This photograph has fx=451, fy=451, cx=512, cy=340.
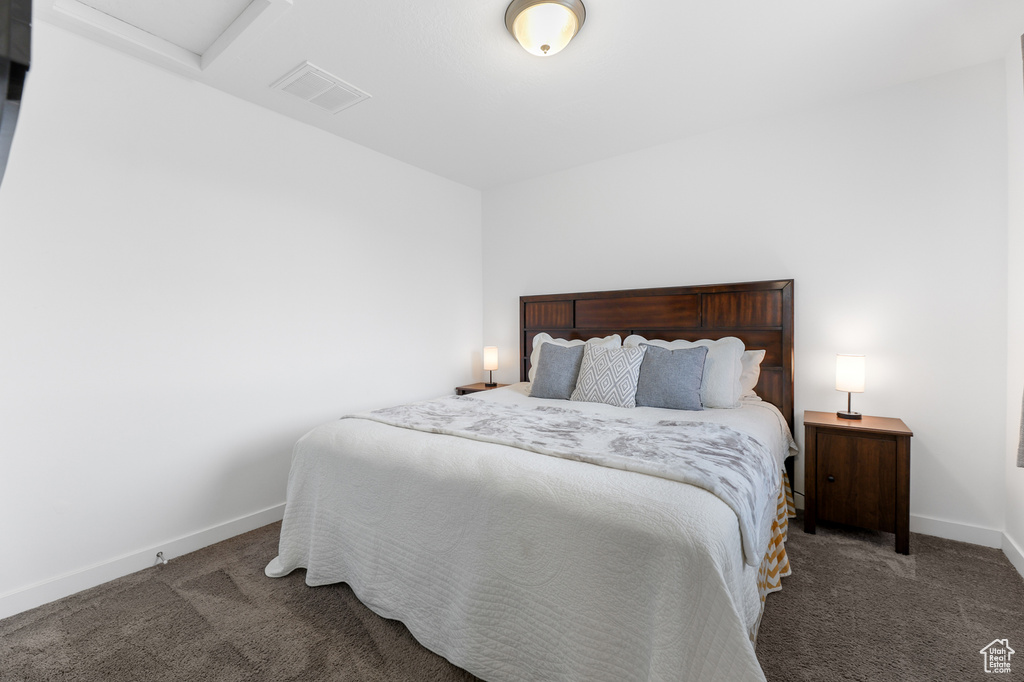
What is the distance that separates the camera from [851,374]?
249 cm

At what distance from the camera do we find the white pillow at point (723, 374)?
8.66ft

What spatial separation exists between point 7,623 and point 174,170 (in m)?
2.13

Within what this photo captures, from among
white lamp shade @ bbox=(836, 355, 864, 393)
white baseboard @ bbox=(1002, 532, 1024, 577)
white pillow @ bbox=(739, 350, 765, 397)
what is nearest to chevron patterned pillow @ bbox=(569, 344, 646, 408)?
white pillow @ bbox=(739, 350, 765, 397)

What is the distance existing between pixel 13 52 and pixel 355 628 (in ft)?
6.49

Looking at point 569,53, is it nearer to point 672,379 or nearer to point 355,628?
point 672,379

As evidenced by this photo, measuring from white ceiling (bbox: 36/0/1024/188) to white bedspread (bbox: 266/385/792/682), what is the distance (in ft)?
6.07

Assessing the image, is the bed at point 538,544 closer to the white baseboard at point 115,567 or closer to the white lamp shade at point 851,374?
the white lamp shade at point 851,374

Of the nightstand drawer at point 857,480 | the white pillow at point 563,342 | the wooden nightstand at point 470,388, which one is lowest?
the nightstand drawer at point 857,480

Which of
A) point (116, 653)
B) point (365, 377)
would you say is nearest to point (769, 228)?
point (365, 377)

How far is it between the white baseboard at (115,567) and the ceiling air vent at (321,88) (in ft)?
8.13

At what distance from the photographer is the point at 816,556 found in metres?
Answer: 2.27

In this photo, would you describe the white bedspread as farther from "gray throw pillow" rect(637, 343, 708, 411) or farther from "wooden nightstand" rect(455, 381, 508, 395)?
"wooden nightstand" rect(455, 381, 508, 395)

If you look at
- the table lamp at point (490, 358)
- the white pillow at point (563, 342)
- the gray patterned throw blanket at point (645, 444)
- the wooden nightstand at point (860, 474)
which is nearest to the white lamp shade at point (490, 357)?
the table lamp at point (490, 358)

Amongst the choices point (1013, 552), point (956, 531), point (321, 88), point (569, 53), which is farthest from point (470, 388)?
point (1013, 552)
